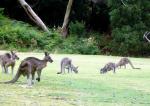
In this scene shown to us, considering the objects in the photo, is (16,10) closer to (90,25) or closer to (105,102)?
(90,25)

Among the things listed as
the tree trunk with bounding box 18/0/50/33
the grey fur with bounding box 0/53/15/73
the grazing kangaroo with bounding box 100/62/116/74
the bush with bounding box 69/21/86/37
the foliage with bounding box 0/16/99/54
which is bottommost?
the grazing kangaroo with bounding box 100/62/116/74

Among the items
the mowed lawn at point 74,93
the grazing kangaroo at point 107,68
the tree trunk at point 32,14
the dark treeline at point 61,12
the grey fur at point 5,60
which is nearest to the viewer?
the mowed lawn at point 74,93

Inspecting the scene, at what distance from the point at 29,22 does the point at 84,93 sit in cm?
3065

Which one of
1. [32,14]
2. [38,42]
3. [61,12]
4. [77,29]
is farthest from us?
[61,12]

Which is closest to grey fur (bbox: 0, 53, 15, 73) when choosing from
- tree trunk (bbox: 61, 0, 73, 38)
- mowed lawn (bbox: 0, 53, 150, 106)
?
mowed lawn (bbox: 0, 53, 150, 106)

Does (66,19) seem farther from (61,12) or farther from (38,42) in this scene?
(38,42)

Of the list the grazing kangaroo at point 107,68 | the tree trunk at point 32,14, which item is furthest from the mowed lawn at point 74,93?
the tree trunk at point 32,14

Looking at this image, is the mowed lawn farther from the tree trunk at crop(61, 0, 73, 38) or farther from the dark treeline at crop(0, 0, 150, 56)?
the tree trunk at crop(61, 0, 73, 38)

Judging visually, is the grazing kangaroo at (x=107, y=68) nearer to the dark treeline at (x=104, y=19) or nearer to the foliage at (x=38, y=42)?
the foliage at (x=38, y=42)

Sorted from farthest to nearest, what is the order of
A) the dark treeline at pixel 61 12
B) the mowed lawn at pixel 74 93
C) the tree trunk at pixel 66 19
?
the dark treeline at pixel 61 12, the tree trunk at pixel 66 19, the mowed lawn at pixel 74 93

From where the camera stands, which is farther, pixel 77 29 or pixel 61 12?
pixel 61 12

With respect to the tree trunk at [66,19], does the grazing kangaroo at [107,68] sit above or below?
below

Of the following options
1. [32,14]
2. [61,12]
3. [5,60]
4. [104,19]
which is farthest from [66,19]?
[5,60]

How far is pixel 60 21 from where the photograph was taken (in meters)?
42.7
